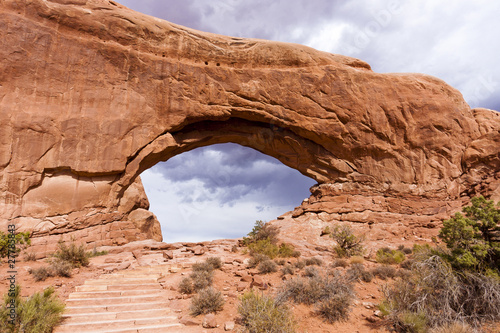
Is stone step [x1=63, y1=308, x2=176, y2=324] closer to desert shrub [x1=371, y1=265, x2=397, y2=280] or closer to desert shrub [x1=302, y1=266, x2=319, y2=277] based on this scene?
desert shrub [x1=302, y1=266, x2=319, y2=277]

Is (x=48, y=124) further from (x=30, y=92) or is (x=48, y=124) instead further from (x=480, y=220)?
(x=480, y=220)

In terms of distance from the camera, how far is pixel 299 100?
55.8 feet

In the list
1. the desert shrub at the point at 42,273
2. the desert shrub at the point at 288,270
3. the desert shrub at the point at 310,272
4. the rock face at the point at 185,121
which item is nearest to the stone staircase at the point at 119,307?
the desert shrub at the point at 42,273

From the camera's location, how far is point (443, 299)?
5930 mm

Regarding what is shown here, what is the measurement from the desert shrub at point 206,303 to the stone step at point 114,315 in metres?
0.49

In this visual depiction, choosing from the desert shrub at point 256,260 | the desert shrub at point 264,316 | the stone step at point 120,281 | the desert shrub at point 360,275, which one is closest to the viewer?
the desert shrub at point 264,316

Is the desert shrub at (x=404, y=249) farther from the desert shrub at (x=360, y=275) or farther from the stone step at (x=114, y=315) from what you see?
the stone step at (x=114, y=315)

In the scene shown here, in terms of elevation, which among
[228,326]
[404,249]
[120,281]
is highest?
[404,249]

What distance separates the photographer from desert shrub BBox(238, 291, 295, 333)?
5285 millimetres

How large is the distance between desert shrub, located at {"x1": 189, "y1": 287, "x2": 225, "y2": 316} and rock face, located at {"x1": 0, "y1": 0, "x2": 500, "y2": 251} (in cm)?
852

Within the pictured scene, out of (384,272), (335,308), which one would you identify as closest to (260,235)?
(384,272)

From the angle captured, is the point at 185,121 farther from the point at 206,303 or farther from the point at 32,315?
the point at 32,315

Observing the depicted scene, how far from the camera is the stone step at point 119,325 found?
221 inches

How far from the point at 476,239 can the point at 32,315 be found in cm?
921
